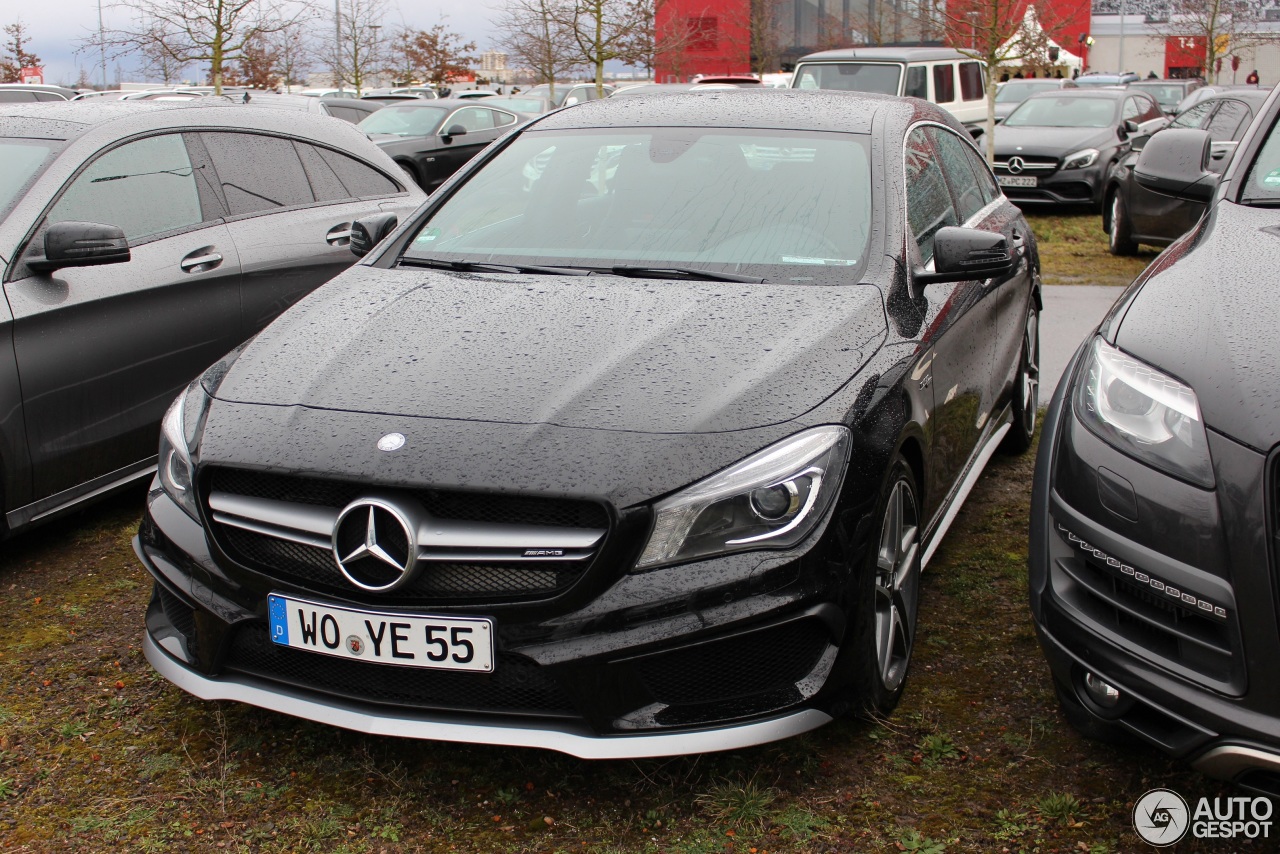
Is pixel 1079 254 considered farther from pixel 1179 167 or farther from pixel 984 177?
pixel 1179 167

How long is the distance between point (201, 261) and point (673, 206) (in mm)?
2020

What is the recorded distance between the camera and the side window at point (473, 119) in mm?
17000

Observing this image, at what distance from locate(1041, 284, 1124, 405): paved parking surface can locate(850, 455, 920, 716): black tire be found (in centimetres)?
342

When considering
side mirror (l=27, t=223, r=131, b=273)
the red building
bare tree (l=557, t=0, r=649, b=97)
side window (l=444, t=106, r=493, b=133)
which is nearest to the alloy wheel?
side mirror (l=27, t=223, r=131, b=273)

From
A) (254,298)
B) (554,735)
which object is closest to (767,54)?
(254,298)

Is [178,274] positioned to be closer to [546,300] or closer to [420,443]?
[546,300]

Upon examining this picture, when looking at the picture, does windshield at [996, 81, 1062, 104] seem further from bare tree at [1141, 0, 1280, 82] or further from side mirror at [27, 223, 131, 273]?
side mirror at [27, 223, 131, 273]

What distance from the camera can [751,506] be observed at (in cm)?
254

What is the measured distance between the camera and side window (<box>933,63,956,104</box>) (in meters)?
17.1

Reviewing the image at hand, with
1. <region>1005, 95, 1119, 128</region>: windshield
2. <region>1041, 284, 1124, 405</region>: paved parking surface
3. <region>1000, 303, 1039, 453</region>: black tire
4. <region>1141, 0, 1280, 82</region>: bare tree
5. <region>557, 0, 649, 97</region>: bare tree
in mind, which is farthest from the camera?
<region>1141, 0, 1280, 82</region>: bare tree

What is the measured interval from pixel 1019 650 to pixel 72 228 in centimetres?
321

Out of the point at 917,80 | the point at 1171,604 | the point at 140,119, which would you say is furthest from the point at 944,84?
the point at 1171,604

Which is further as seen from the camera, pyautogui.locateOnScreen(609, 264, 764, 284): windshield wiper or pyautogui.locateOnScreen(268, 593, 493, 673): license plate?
pyautogui.locateOnScreen(609, 264, 764, 284): windshield wiper

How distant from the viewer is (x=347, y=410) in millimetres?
2768
